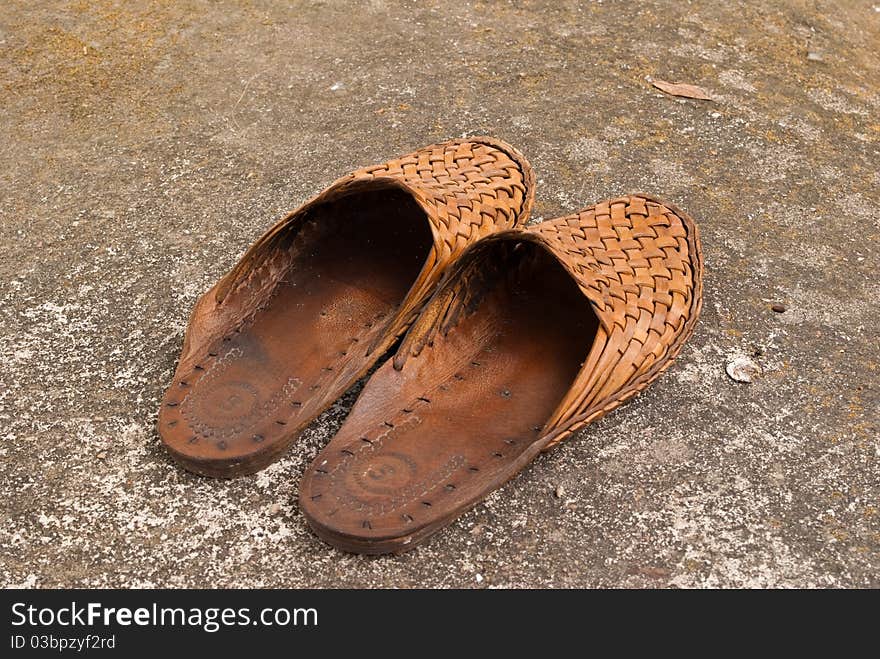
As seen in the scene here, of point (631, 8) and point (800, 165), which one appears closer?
point (800, 165)

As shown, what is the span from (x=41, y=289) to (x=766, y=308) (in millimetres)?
1507

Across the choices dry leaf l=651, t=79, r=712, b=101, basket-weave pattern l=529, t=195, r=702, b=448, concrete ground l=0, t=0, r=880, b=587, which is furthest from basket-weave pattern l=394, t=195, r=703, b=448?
dry leaf l=651, t=79, r=712, b=101

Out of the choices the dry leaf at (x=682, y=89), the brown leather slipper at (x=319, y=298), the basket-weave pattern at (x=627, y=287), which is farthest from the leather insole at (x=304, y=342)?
the dry leaf at (x=682, y=89)

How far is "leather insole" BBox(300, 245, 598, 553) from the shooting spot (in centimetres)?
156

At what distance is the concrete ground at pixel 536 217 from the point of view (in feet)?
5.28

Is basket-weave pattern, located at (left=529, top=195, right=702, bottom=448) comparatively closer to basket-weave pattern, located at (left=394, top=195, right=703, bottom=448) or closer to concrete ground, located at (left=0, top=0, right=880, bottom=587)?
basket-weave pattern, located at (left=394, top=195, right=703, bottom=448)

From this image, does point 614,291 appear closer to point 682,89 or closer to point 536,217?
point 536,217

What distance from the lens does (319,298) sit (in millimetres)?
1915

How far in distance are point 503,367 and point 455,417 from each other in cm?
15

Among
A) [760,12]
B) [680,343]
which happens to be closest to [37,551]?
[680,343]

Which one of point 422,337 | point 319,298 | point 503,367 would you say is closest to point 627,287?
point 503,367

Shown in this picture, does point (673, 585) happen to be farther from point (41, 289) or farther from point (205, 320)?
point (41, 289)

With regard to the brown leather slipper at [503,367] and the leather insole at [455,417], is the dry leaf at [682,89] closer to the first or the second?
the brown leather slipper at [503,367]

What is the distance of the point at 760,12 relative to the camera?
10.6 feet
